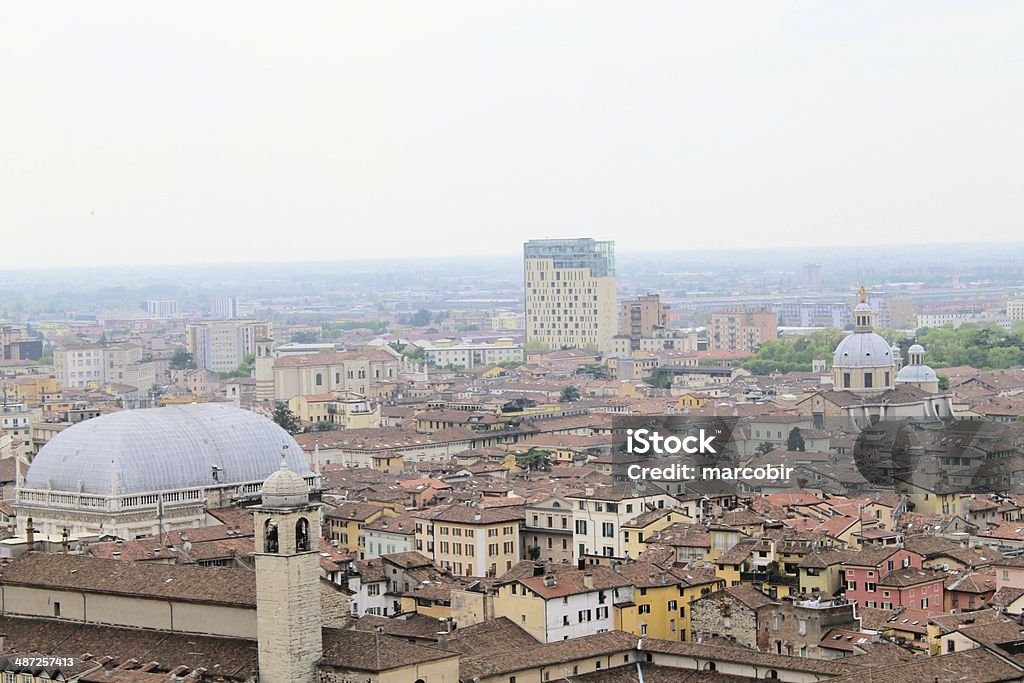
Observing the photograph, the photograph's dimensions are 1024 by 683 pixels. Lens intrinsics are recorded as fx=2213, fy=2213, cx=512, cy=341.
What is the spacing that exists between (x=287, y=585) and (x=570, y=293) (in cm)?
11965

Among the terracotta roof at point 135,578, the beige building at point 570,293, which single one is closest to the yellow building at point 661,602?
the terracotta roof at point 135,578

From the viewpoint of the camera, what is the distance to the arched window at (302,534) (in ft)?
81.5

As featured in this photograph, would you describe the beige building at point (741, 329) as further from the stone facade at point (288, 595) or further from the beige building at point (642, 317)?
the stone facade at point (288, 595)

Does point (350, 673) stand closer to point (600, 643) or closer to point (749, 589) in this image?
point (600, 643)

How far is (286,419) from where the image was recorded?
71.8 meters

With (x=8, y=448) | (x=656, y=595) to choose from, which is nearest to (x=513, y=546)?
(x=656, y=595)

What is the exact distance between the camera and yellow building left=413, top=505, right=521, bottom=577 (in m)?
38.0

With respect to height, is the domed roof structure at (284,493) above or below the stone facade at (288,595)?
above

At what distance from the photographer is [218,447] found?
3903 cm

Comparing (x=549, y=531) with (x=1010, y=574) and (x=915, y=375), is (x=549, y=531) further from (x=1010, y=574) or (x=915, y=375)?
(x=915, y=375)

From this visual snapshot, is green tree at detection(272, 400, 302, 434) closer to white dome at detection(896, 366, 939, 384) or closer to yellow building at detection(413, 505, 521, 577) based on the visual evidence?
white dome at detection(896, 366, 939, 384)

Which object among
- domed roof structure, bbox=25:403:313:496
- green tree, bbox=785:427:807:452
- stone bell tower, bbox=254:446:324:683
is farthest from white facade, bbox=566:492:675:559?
green tree, bbox=785:427:807:452

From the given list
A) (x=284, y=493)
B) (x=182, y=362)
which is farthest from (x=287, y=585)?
(x=182, y=362)

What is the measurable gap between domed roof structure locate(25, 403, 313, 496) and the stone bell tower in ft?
41.8
